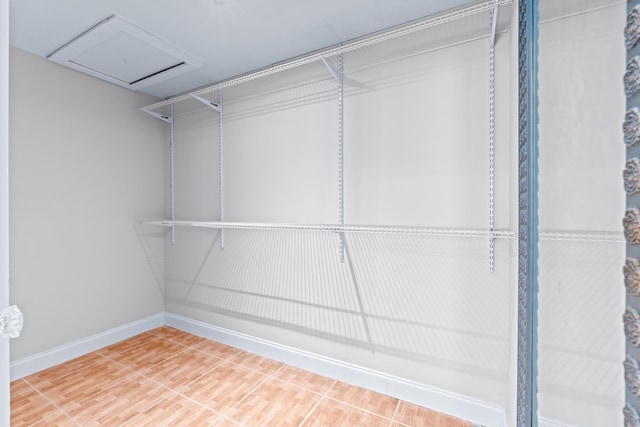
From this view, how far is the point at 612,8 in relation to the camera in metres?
0.38

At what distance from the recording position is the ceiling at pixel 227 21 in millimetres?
1500

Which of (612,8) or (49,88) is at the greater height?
(49,88)

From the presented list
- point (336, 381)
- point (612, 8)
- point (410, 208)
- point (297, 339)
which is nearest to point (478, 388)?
point (336, 381)

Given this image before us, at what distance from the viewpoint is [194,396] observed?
1780 millimetres

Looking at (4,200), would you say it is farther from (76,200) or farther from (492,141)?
(76,200)

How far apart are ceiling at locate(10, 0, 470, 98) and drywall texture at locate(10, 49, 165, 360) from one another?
0.37 metres

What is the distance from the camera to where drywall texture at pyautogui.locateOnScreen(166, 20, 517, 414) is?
4.95 ft

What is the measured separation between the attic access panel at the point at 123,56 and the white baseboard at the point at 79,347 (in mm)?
2064

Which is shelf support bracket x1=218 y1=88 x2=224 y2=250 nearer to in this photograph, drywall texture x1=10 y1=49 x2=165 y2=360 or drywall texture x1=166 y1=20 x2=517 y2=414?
drywall texture x1=166 y1=20 x2=517 y2=414

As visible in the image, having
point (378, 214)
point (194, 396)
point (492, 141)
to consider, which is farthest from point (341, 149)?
point (194, 396)

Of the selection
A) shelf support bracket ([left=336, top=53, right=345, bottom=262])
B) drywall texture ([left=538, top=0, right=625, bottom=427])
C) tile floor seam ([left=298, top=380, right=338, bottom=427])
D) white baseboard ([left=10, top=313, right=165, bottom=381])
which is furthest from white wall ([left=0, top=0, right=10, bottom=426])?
white baseboard ([left=10, top=313, right=165, bottom=381])

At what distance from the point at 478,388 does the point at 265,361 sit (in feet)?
4.65

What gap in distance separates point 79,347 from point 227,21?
2559 mm

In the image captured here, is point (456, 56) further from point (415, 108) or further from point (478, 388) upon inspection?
point (478, 388)
